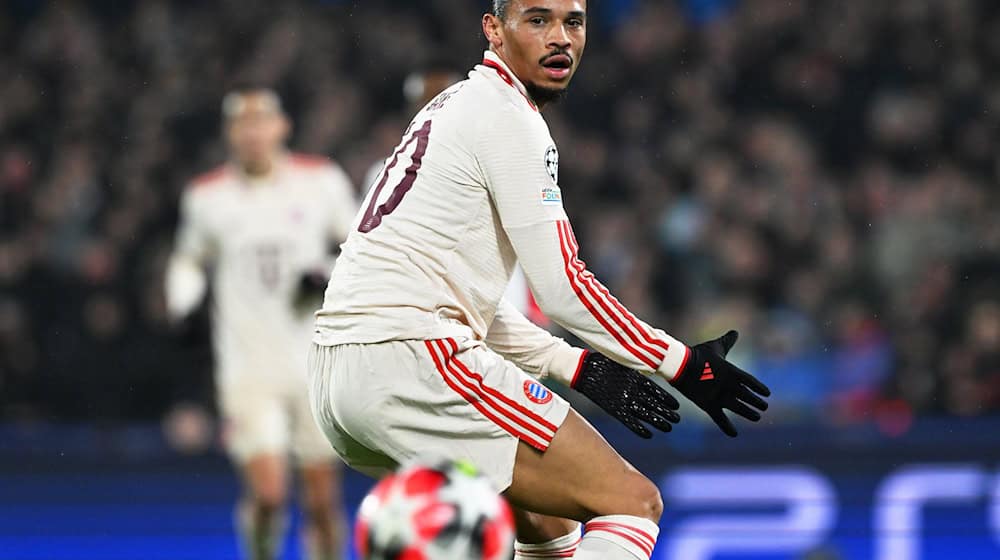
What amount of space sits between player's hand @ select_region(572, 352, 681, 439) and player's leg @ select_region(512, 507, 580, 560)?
1.30 ft

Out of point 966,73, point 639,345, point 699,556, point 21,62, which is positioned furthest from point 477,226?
point 21,62

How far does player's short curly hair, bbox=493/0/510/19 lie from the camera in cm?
401

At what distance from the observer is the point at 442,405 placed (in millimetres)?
3834

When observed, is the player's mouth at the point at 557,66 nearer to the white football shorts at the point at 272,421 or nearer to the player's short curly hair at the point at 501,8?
the player's short curly hair at the point at 501,8

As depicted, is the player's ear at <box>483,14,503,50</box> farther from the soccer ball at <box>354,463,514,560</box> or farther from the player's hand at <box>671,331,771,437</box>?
the soccer ball at <box>354,463,514,560</box>

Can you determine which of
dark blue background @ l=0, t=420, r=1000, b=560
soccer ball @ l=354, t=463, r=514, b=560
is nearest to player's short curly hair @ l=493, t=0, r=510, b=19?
soccer ball @ l=354, t=463, r=514, b=560

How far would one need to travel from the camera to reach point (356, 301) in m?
3.90

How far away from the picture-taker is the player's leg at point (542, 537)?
4250 mm

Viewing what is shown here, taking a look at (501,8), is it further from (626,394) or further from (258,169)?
(258,169)

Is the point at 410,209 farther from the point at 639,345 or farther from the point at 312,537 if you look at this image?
the point at 312,537

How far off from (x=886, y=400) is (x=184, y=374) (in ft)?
12.9

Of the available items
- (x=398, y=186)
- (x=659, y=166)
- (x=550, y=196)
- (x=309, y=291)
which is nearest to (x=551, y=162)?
(x=550, y=196)

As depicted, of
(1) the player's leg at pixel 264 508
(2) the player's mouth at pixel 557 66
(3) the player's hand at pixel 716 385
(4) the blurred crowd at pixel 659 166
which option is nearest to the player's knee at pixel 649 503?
(3) the player's hand at pixel 716 385

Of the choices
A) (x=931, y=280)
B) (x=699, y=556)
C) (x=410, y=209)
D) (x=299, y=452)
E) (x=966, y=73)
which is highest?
(x=966, y=73)
